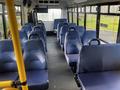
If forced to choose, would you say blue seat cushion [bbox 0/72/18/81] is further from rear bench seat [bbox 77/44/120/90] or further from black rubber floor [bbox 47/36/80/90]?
rear bench seat [bbox 77/44/120/90]

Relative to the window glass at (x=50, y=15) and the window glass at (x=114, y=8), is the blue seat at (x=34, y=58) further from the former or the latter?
the window glass at (x=50, y=15)

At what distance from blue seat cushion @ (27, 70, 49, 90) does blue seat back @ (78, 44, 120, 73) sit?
593mm

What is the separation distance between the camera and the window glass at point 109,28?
3.46 meters

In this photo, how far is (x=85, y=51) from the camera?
97.6 inches

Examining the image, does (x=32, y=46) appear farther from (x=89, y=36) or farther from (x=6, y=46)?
(x=89, y=36)

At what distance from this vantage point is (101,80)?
7.24ft

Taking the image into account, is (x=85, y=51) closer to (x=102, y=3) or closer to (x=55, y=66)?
(x=102, y=3)

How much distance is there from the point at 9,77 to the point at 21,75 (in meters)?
2.11

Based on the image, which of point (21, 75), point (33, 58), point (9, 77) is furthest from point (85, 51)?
point (21, 75)

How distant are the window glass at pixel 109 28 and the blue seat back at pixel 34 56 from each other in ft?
5.25

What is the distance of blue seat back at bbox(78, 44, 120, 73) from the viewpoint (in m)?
2.49

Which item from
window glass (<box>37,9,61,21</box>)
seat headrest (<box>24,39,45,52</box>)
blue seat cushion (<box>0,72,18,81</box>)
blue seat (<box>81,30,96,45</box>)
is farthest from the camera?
window glass (<box>37,9,61,21</box>)

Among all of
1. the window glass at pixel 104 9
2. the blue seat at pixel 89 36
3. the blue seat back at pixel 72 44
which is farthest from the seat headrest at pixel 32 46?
the blue seat at pixel 89 36

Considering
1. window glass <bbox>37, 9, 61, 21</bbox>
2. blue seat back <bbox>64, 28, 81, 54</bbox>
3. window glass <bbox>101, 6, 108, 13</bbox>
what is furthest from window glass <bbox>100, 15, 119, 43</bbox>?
window glass <bbox>37, 9, 61, 21</bbox>
